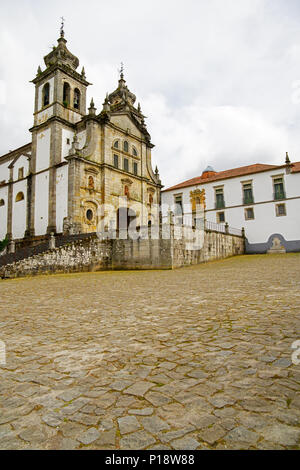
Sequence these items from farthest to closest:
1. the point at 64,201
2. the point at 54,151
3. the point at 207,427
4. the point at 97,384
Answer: the point at 54,151, the point at 64,201, the point at 97,384, the point at 207,427

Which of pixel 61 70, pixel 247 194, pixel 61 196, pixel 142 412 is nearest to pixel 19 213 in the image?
pixel 61 196

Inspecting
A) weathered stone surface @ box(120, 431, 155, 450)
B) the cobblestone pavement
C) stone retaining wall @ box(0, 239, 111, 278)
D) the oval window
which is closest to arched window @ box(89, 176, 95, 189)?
the oval window

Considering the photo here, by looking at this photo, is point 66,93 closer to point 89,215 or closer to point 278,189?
point 89,215

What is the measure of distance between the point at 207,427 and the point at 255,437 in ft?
0.86

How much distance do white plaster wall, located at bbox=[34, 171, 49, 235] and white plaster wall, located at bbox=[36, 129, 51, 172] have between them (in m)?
0.97

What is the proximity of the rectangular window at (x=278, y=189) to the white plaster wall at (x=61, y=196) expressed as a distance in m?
21.7

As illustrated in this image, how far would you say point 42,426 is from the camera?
173cm

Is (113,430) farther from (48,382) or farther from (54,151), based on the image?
(54,151)

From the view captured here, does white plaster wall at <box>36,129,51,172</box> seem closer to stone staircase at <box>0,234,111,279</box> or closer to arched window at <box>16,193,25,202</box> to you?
arched window at <box>16,193,25,202</box>

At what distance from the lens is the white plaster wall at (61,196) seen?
80.5 feet

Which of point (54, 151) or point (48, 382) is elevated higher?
point (54, 151)

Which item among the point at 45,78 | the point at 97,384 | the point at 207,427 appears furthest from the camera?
the point at 45,78

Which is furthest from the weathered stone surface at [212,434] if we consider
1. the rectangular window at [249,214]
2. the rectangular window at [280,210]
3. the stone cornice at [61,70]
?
the stone cornice at [61,70]
